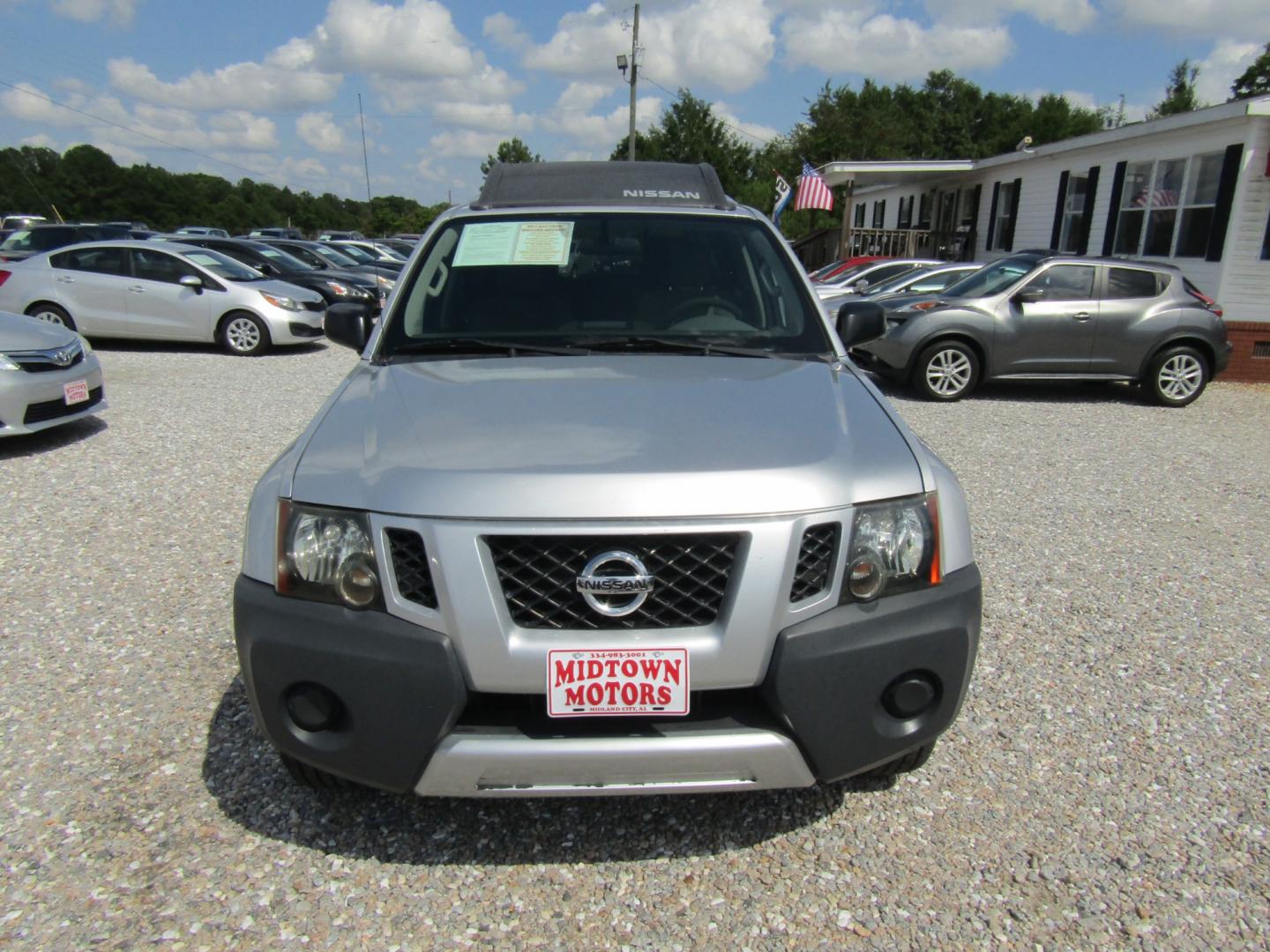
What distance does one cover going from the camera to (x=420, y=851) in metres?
2.45

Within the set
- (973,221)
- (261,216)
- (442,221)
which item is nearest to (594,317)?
(442,221)

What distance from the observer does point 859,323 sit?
3.51m

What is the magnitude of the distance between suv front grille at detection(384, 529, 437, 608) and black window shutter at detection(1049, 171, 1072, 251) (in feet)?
58.2

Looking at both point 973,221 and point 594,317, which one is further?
point 973,221

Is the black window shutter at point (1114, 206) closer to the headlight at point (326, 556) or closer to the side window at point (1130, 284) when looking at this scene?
the side window at point (1130, 284)

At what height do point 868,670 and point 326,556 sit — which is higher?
point 326,556

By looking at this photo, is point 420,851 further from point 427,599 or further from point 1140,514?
point 1140,514

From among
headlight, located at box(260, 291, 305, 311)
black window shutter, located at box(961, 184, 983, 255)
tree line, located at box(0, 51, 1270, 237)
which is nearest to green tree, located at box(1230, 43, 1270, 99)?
tree line, located at box(0, 51, 1270, 237)

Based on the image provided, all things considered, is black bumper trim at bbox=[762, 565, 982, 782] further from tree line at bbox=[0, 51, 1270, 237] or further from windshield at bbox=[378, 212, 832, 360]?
tree line at bbox=[0, 51, 1270, 237]

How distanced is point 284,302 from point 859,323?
1104 cm

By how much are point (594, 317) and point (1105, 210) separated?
49.2 ft

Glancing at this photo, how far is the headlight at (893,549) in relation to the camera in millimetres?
2195

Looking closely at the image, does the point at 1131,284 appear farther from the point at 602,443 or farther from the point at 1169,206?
the point at 602,443

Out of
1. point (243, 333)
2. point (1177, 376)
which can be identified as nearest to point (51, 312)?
point (243, 333)
